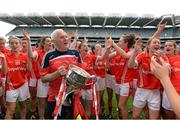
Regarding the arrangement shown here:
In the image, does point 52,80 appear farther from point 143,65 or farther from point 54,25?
point 54,25

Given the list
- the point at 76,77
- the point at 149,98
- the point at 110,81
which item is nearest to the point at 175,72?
the point at 149,98

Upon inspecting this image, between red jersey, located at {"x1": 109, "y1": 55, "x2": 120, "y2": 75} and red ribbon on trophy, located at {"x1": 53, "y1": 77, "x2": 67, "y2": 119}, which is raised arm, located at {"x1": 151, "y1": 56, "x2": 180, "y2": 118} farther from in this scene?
red jersey, located at {"x1": 109, "y1": 55, "x2": 120, "y2": 75}

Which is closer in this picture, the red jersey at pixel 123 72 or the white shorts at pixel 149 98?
the white shorts at pixel 149 98

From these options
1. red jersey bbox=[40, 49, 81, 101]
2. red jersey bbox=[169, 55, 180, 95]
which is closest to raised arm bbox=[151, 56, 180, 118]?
red jersey bbox=[40, 49, 81, 101]

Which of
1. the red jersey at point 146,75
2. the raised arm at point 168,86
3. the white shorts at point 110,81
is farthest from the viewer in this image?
the white shorts at point 110,81

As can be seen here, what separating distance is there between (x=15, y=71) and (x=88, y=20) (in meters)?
55.5

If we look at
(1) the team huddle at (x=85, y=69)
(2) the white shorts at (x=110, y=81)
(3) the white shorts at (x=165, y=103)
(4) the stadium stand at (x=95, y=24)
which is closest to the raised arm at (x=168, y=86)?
(1) the team huddle at (x=85, y=69)

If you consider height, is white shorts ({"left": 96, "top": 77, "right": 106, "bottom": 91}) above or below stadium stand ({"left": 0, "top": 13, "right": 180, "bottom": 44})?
below

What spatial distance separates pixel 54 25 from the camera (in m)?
68.1

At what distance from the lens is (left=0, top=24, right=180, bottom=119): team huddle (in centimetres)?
537

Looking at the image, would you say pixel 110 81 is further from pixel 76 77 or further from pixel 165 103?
pixel 76 77

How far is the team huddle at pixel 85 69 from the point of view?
537cm

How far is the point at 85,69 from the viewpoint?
7.41 m

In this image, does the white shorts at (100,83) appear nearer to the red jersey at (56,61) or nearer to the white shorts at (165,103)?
the white shorts at (165,103)
